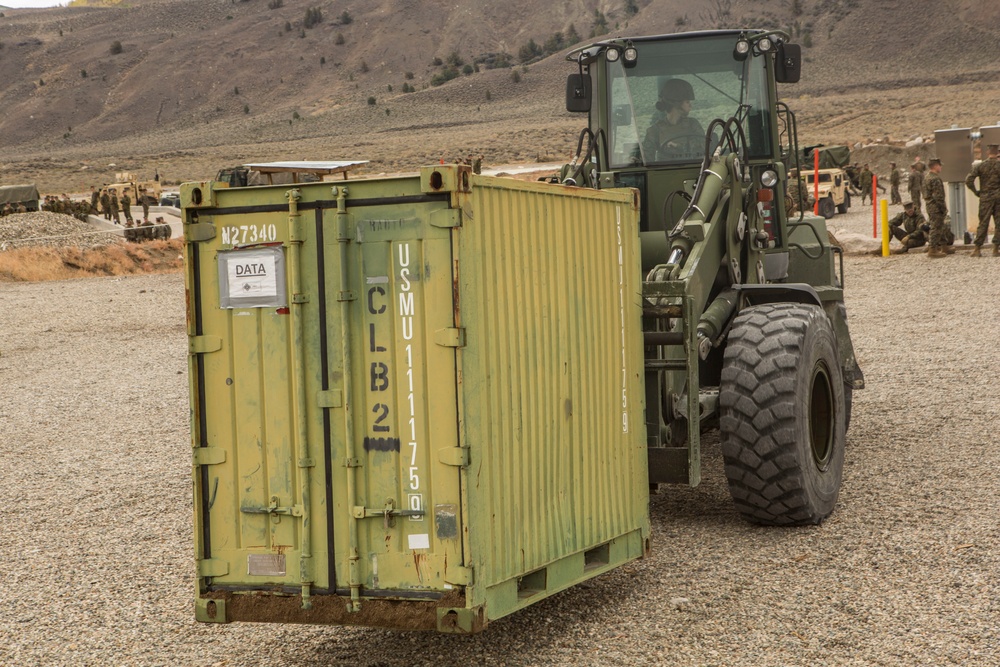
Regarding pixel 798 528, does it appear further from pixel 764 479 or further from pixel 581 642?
pixel 581 642

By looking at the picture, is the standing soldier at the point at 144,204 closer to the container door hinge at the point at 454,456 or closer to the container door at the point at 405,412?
the container door at the point at 405,412

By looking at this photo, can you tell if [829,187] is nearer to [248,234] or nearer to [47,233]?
[47,233]

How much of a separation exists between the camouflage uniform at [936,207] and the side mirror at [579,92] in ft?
49.8

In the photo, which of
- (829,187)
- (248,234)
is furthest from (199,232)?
(829,187)

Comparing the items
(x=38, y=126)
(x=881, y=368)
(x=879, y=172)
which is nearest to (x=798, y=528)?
(x=881, y=368)

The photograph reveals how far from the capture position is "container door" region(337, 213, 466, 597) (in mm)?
4898

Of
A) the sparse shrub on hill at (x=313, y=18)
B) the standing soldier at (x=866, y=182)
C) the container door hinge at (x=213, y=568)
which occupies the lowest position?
the container door hinge at (x=213, y=568)

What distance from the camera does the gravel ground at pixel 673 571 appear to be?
545 cm

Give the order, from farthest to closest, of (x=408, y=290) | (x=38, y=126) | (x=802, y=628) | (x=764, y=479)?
(x=38, y=126), (x=764, y=479), (x=802, y=628), (x=408, y=290)

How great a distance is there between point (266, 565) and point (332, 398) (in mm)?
799

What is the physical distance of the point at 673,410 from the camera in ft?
23.6

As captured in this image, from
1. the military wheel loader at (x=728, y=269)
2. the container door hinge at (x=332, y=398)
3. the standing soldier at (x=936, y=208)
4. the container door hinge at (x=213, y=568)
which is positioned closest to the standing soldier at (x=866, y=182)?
the standing soldier at (x=936, y=208)

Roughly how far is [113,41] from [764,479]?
161m

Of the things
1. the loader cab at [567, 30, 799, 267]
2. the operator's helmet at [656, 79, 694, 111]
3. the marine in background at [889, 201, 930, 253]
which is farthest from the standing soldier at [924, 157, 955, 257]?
the operator's helmet at [656, 79, 694, 111]
